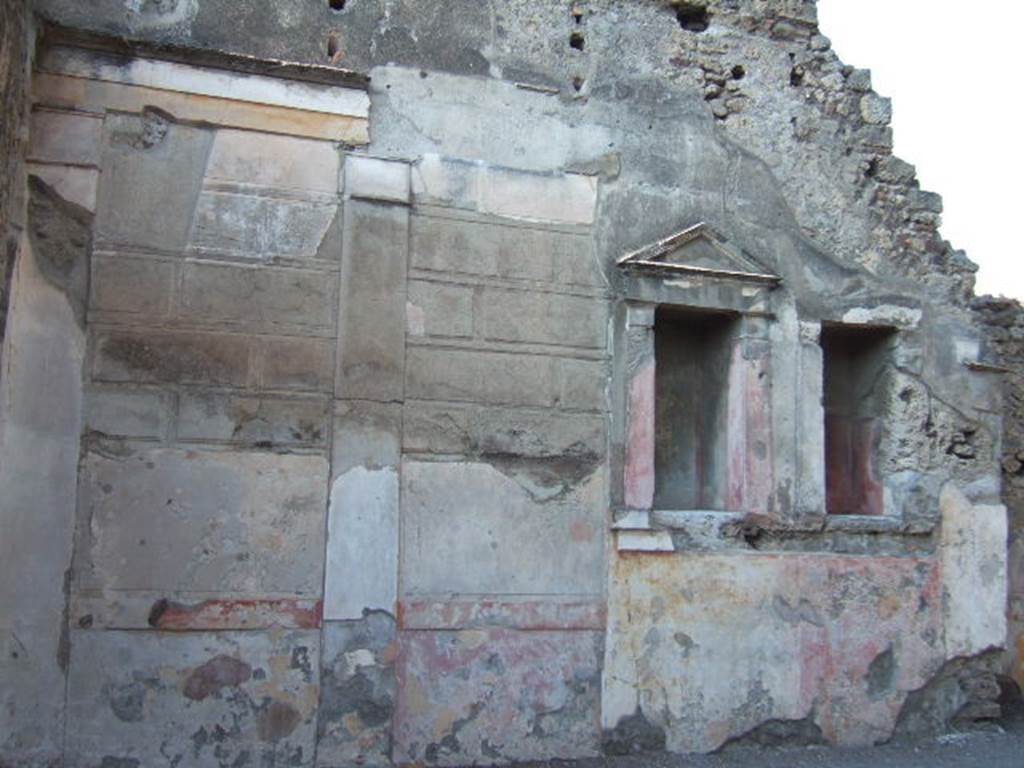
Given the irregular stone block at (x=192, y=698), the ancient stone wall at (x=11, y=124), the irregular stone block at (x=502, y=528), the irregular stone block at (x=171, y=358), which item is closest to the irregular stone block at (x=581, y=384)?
the irregular stone block at (x=502, y=528)

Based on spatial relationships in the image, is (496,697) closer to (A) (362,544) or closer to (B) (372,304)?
(A) (362,544)

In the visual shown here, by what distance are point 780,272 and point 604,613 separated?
2154 millimetres

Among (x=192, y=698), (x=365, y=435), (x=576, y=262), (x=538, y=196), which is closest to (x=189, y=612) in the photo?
(x=192, y=698)

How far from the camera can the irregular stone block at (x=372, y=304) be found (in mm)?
5250

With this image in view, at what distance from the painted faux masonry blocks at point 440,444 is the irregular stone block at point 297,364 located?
0.01 meters

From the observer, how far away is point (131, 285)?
4957 mm

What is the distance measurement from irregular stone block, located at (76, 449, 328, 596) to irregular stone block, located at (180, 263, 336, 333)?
627 millimetres

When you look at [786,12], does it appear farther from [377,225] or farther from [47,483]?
[47,483]

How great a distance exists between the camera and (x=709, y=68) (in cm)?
625

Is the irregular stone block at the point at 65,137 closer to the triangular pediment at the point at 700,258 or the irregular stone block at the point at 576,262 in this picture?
the irregular stone block at the point at 576,262

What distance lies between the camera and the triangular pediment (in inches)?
230

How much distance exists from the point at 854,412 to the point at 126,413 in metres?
4.16

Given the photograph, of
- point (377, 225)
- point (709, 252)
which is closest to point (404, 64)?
point (377, 225)

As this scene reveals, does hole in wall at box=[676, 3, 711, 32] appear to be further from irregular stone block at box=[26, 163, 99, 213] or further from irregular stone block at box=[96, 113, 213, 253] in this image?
irregular stone block at box=[26, 163, 99, 213]
